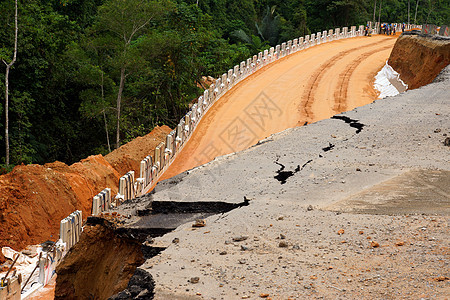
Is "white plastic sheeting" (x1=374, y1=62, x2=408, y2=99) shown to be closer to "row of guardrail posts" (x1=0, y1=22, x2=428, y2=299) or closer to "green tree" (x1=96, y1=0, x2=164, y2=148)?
"row of guardrail posts" (x1=0, y1=22, x2=428, y2=299)

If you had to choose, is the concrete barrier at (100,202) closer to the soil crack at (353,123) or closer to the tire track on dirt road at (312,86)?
the soil crack at (353,123)

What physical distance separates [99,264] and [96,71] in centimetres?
1952

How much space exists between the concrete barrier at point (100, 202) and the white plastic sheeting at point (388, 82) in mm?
15436

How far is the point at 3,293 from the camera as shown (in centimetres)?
968

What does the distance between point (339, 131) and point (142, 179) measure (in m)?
5.25

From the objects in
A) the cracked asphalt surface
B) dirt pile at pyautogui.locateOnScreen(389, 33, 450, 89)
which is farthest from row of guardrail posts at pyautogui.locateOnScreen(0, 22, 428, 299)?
the cracked asphalt surface

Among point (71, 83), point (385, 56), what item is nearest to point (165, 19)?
point (71, 83)

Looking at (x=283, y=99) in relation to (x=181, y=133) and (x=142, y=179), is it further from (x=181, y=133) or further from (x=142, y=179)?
(x=142, y=179)

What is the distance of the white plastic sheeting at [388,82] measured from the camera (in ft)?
→ 76.6

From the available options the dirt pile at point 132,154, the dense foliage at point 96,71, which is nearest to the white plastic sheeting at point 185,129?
the dirt pile at point 132,154

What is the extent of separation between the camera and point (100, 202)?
1115cm

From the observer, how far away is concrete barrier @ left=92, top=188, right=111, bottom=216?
10883mm

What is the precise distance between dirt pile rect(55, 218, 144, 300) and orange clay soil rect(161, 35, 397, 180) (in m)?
A: 7.04

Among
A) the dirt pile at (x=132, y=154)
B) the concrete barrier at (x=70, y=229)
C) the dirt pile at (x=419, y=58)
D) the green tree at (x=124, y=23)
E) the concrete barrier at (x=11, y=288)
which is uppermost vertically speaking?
the green tree at (x=124, y=23)
